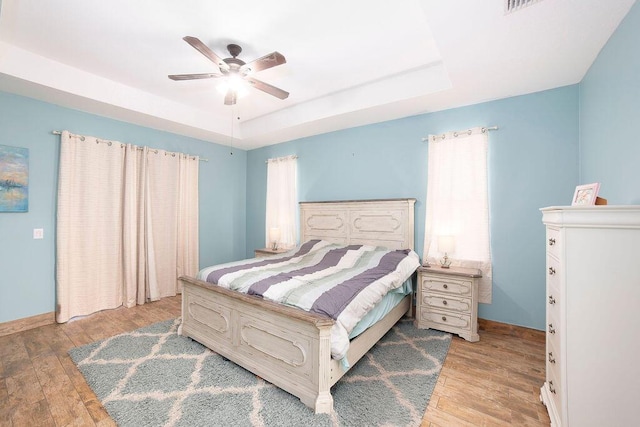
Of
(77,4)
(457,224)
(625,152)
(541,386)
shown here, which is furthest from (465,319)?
(77,4)

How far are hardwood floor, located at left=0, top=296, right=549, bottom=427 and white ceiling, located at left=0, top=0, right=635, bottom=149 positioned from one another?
260 cm

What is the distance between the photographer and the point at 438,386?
6.86 ft

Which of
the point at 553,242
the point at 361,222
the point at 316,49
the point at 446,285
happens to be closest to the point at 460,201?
the point at 446,285

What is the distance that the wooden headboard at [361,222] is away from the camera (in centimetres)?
355

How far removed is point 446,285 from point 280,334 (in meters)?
1.91

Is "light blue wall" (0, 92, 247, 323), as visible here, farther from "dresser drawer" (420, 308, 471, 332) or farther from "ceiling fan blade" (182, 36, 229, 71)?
"dresser drawer" (420, 308, 471, 332)

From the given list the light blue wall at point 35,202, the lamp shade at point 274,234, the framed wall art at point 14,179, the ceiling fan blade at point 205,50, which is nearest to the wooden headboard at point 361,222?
the lamp shade at point 274,234

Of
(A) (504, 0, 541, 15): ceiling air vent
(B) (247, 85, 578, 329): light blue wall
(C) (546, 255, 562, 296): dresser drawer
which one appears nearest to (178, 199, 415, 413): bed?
(B) (247, 85, 578, 329): light blue wall

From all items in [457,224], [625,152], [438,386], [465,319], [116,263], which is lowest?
[438,386]

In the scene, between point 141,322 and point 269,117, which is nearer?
point 141,322

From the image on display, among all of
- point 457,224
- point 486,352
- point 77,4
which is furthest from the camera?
point 457,224

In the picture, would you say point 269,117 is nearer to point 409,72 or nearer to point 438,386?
point 409,72

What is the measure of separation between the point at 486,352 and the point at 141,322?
376 centimetres

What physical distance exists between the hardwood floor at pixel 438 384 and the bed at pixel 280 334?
647 millimetres
